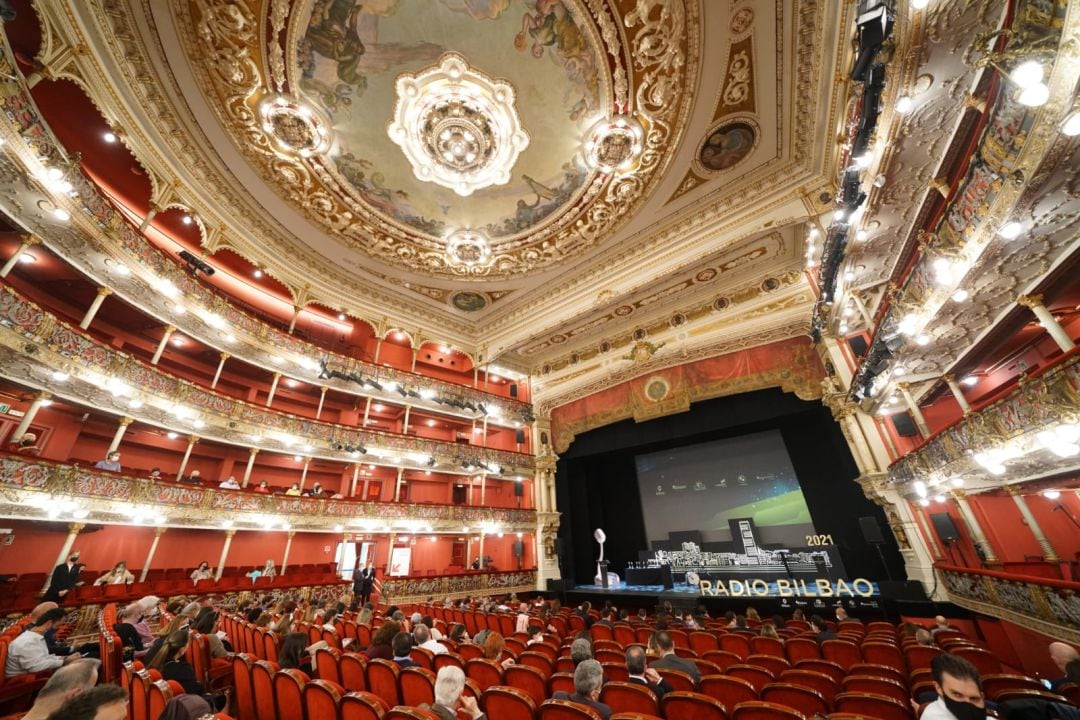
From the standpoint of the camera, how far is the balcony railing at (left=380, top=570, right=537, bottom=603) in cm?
1200

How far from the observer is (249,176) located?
1090 cm

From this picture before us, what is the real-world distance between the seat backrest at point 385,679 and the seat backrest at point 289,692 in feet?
2.02

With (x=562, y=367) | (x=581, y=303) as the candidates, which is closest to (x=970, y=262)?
(x=581, y=303)

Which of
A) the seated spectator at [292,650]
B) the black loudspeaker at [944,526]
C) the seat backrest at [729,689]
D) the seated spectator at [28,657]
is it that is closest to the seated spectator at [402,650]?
the seated spectator at [292,650]

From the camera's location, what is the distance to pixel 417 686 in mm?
3053

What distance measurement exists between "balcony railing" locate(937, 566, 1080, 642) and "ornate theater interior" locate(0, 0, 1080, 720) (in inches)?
2.6

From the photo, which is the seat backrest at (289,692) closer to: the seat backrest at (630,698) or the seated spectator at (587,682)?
the seated spectator at (587,682)

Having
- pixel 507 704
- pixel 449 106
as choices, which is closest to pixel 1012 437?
pixel 507 704

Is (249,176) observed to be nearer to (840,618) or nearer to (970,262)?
(970,262)

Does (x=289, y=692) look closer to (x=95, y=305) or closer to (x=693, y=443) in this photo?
(x=95, y=305)

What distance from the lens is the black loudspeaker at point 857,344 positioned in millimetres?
10648

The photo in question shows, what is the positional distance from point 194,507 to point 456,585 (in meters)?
7.81

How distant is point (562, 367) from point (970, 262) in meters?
13.1

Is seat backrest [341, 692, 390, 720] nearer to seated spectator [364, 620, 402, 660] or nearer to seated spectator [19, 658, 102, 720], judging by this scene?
seated spectator [19, 658, 102, 720]
